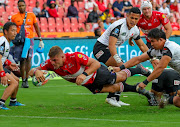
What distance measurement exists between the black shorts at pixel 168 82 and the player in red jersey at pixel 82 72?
35cm

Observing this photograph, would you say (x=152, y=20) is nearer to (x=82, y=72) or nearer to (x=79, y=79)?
(x=82, y=72)

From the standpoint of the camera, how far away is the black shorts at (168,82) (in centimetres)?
965

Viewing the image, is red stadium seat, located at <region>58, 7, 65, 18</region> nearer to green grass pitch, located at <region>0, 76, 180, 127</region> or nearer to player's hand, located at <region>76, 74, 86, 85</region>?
green grass pitch, located at <region>0, 76, 180, 127</region>

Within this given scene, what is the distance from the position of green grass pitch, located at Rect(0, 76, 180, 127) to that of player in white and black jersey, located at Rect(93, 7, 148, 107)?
777mm

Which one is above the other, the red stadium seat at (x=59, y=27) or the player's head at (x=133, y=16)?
the player's head at (x=133, y=16)

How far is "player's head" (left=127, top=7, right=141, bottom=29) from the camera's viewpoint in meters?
9.97

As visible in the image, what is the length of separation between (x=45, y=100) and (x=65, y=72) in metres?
2.53

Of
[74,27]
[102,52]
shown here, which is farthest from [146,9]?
[74,27]

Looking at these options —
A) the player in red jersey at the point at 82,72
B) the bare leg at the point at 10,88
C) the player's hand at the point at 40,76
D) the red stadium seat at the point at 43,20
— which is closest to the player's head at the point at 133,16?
the player in red jersey at the point at 82,72

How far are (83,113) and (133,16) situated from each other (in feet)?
9.04

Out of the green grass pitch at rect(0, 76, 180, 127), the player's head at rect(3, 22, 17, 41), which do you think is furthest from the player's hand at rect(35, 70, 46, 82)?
the player's head at rect(3, 22, 17, 41)

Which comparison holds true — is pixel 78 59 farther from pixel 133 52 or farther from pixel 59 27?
pixel 59 27

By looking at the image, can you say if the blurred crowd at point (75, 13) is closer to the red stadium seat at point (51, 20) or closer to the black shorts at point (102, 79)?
the red stadium seat at point (51, 20)

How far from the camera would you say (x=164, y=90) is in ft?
32.3
